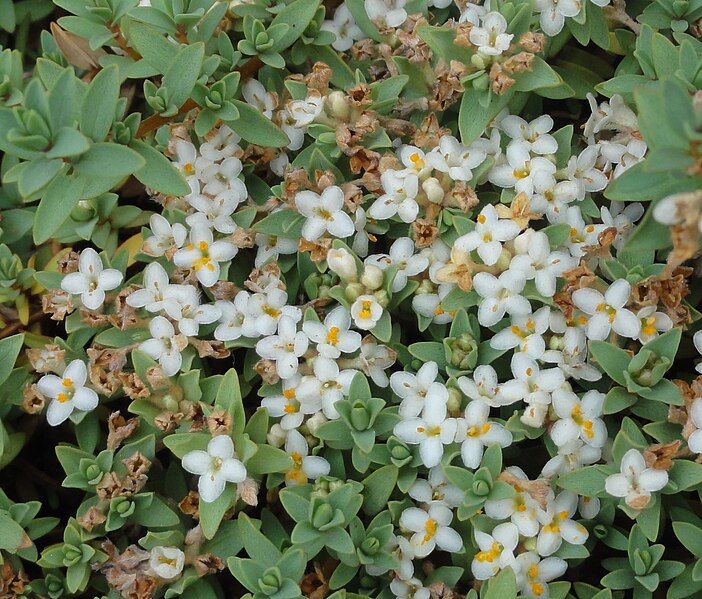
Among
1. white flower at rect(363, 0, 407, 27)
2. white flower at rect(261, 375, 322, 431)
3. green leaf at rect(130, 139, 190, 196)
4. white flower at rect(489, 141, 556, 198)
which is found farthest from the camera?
white flower at rect(363, 0, 407, 27)

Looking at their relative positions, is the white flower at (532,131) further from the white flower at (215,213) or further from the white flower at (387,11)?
the white flower at (215,213)

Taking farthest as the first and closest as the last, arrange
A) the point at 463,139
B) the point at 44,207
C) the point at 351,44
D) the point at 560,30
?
the point at 351,44 → the point at 560,30 → the point at 463,139 → the point at 44,207

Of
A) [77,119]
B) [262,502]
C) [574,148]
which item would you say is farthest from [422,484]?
[77,119]

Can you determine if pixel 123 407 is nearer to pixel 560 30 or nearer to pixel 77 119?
pixel 77 119

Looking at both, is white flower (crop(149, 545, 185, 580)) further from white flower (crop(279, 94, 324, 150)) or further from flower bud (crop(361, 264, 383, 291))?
white flower (crop(279, 94, 324, 150))

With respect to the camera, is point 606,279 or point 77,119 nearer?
point 77,119

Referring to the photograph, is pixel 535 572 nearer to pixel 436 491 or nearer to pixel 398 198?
pixel 436 491

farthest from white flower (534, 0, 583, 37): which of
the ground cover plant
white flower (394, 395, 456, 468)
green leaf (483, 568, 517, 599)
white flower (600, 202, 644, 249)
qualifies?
green leaf (483, 568, 517, 599)
